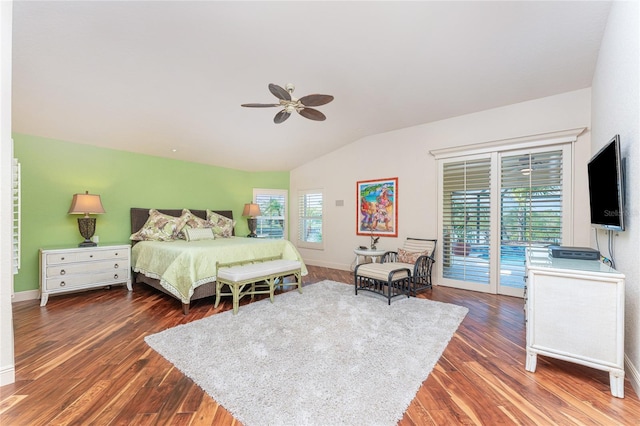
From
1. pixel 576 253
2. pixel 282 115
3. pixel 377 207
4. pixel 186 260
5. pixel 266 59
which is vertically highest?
pixel 266 59

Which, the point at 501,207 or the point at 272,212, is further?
the point at 272,212

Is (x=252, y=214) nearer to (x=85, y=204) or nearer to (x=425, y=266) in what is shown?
(x=85, y=204)

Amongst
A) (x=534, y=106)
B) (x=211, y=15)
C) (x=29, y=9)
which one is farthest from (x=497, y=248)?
(x=29, y=9)

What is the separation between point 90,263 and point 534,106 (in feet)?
22.9

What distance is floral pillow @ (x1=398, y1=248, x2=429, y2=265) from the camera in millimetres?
4652

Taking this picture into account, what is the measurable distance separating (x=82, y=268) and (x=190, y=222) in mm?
1785

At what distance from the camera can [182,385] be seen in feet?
6.54

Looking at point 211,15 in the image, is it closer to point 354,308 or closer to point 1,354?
point 1,354

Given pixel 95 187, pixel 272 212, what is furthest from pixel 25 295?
pixel 272 212

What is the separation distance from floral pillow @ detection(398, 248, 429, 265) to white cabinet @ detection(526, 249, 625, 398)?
2416 millimetres

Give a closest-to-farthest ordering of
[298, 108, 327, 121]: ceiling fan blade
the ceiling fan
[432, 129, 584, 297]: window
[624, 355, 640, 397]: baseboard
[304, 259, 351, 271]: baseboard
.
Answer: [624, 355, 640, 397]: baseboard < the ceiling fan < [298, 108, 327, 121]: ceiling fan blade < [432, 129, 584, 297]: window < [304, 259, 351, 271]: baseboard

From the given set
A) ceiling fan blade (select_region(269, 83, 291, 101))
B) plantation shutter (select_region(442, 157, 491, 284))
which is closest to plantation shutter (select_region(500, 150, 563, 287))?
plantation shutter (select_region(442, 157, 491, 284))

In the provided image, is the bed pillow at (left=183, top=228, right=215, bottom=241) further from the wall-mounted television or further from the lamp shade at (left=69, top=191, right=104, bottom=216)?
the wall-mounted television

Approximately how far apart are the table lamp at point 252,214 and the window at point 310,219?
3.69 ft
